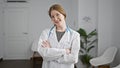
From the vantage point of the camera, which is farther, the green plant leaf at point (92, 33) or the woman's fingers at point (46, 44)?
the green plant leaf at point (92, 33)

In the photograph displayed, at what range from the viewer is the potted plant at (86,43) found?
4.90m

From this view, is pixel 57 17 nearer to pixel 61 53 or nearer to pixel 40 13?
pixel 61 53

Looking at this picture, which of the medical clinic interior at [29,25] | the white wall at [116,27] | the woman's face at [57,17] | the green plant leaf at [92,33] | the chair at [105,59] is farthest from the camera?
the medical clinic interior at [29,25]

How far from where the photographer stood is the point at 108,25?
15.8ft

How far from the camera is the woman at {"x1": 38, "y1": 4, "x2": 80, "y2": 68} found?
1605 mm

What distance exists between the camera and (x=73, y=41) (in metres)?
1.64

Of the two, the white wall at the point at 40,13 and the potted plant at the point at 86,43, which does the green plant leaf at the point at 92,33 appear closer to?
the potted plant at the point at 86,43

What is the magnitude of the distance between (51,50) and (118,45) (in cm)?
337

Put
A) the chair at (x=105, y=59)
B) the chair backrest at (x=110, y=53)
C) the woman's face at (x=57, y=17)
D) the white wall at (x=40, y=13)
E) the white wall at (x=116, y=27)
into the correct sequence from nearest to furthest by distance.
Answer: the woman's face at (x=57, y=17) < the chair at (x=105, y=59) < the chair backrest at (x=110, y=53) < the white wall at (x=116, y=27) < the white wall at (x=40, y=13)

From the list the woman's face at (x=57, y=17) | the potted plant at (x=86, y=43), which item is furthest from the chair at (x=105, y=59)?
the woman's face at (x=57, y=17)

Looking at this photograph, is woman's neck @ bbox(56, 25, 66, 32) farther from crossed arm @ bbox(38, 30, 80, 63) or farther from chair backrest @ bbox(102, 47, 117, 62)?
chair backrest @ bbox(102, 47, 117, 62)

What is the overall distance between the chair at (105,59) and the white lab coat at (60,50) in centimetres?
277

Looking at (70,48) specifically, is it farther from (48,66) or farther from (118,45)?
(118,45)

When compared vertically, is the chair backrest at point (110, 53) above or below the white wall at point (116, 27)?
below
